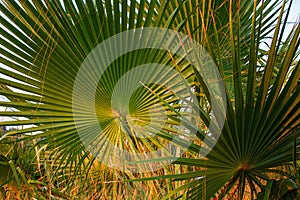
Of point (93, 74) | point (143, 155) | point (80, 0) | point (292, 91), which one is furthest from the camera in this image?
point (143, 155)

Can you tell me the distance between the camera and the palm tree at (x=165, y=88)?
0.94 metres

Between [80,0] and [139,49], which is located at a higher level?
[80,0]

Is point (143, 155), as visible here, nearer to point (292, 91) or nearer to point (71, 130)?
point (71, 130)

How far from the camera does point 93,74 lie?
130cm

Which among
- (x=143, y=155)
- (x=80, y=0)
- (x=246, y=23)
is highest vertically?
(x=246, y=23)

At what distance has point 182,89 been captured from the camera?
138 cm

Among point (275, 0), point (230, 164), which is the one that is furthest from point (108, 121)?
point (275, 0)

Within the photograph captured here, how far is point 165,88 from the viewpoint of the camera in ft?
4.31

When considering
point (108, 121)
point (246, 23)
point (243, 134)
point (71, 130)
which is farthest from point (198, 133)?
point (246, 23)

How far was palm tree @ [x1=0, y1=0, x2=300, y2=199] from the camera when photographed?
0.94 meters

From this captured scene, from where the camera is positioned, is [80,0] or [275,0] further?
[275,0]

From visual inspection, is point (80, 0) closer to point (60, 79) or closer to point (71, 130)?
point (60, 79)

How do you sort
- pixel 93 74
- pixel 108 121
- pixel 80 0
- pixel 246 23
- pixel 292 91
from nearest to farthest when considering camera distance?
pixel 292 91 → pixel 80 0 → pixel 93 74 → pixel 108 121 → pixel 246 23

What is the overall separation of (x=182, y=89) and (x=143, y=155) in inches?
16.6
